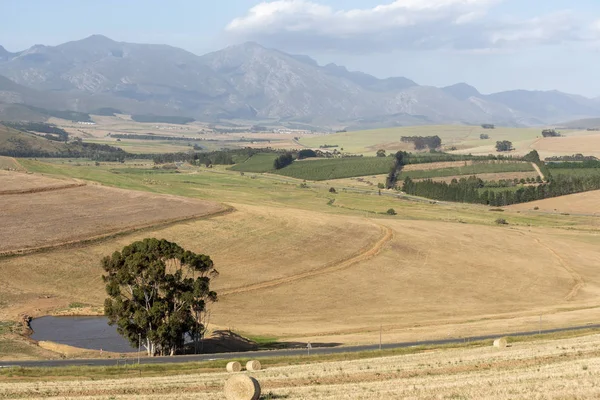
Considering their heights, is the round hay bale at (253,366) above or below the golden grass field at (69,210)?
below

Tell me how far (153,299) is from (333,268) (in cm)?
3776

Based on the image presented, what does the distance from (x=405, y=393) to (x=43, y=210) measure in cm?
8948

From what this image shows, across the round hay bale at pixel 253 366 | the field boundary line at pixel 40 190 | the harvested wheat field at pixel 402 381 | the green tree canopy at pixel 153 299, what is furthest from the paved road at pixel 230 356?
the field boundary line at pixel 40 190

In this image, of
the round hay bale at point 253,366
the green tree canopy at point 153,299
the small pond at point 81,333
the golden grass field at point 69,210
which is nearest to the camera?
the round hay bale at point 253,366

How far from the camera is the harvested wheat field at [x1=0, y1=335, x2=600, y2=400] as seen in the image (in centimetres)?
3838

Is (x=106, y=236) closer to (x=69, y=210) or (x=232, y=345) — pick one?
(x=69, y=210)

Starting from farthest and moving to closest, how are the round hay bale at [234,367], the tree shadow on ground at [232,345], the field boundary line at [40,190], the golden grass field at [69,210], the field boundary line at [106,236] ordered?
1. the field boundary line at [40,190]
2. the golden grass field at [69,210]
3. the field boundary line at [106,236]
4. the tree shadow on ground at [232,345]
5. the round hay bale at [234,367]

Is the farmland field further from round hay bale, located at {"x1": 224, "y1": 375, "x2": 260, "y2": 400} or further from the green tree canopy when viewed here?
round hay bale, located at {"x1": 224, "y1": 375, "x2": 260, "y2": 400}

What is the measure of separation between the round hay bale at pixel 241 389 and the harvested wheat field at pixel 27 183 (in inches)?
3778

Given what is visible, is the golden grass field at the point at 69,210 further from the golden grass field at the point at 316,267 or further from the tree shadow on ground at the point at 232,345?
the tree shadow on ground at the point at 232,345

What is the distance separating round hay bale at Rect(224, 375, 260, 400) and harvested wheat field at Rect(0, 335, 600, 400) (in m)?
2.35

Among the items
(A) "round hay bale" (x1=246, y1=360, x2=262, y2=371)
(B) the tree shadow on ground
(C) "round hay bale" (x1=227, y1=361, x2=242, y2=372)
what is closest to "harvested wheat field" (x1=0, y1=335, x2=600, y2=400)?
(A) "round hay bale" (x1=246, y1=360, x2=262, y2=371)

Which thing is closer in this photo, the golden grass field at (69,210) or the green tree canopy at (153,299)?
the green tree canopy at (153,299)

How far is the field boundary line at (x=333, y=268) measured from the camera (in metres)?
91.2
